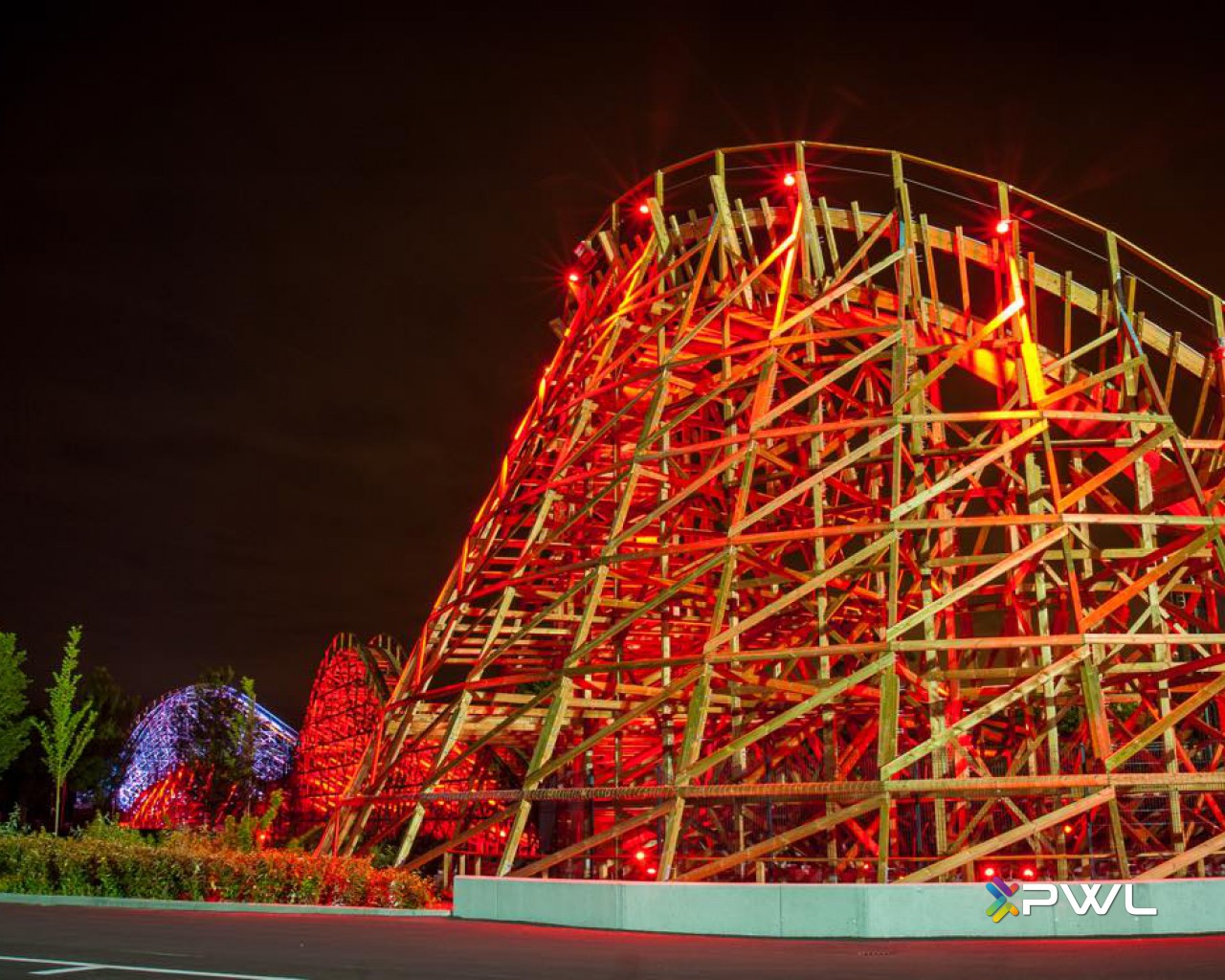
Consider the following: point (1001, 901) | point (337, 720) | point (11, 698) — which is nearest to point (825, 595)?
point (1001, 901)

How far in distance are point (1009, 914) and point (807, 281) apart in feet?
46.2

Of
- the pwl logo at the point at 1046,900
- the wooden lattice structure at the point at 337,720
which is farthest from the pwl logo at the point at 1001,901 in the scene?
the wooden lattice structure at the point at 337,720

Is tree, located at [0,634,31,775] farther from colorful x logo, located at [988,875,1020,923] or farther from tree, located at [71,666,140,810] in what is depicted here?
colorful x logo, located at [988,875,1020,923]

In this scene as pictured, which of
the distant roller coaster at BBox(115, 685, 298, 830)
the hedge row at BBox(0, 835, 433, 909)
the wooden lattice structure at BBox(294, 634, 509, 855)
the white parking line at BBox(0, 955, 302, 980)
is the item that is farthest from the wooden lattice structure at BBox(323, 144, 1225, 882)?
the distant roller coaster at BBox(115, 685, 298, 830)

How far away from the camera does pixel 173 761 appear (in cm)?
5444

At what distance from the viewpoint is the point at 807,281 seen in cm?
2412

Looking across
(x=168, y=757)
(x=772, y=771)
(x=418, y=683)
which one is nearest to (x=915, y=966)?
(x=772, y=771)

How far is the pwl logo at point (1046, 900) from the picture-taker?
12.5 m

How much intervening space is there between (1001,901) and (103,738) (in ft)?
219

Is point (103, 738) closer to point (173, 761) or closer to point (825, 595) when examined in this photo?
point (173, 761)

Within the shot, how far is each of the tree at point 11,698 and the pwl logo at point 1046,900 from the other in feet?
147

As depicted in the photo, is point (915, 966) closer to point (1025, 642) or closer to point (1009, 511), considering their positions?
point (1025, 642)

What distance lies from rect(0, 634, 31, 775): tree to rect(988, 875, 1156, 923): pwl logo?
147ft

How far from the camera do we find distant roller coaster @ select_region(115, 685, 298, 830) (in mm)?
51000
